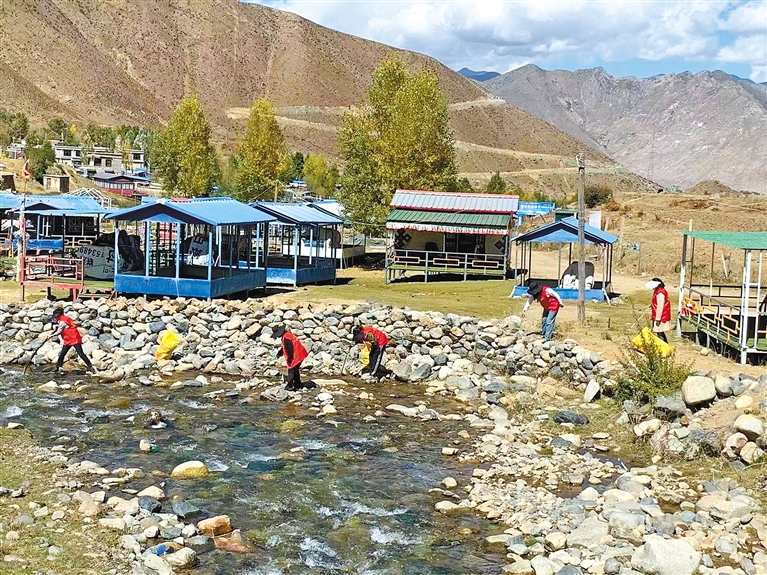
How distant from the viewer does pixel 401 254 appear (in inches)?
1554

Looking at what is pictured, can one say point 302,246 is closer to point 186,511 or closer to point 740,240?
point 740,240

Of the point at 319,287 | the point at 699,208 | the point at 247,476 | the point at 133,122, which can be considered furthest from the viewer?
the point at 133,122

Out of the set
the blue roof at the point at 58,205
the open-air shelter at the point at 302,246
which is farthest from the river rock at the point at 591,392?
the blue roof at the point at 58,205

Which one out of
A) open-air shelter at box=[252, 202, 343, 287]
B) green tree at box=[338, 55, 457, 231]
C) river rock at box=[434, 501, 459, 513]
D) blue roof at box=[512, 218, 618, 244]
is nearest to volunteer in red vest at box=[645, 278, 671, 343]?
blue roof at box=[512, 218, 618, 244]

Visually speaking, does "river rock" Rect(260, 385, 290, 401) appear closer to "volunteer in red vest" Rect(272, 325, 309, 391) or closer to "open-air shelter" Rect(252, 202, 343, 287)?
"volunteer in red vest" Rect(272, 325, 309, 391)

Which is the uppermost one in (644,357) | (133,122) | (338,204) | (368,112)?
(133,122)

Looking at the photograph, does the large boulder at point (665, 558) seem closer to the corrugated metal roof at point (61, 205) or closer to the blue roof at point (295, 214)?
the blue roof at point (295, 214)

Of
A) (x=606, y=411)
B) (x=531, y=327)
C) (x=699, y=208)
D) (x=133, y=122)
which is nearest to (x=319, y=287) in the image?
(x=531, y=327)

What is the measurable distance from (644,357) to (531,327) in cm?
630

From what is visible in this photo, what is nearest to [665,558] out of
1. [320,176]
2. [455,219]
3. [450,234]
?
[455,219]

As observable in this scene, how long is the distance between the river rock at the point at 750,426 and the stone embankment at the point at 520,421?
2 cm

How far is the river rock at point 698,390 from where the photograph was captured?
16.0m

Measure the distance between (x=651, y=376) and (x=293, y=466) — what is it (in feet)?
23.4

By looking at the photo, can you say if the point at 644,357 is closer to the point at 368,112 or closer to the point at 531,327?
the point at 531,327
